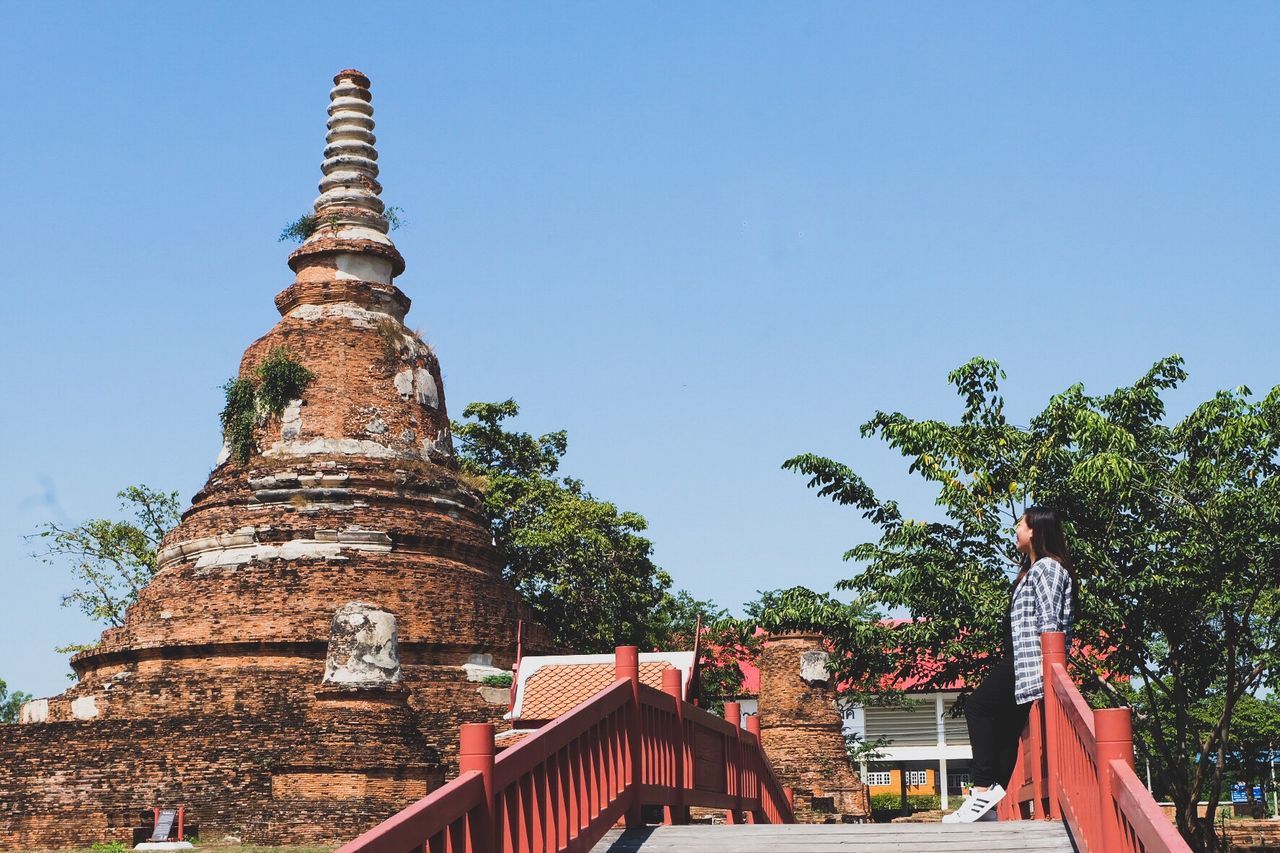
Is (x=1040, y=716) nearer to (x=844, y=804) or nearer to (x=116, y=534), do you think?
(x=844, y=804)

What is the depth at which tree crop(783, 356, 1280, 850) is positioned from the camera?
14328mm

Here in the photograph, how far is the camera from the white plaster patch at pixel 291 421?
73.5 ft

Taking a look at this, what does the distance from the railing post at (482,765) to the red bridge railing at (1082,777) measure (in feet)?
7.11

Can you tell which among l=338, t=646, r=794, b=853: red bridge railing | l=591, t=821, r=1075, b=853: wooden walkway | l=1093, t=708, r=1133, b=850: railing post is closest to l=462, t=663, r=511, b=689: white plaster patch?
l=338, t=646, r=794, b=853: red bridge railing

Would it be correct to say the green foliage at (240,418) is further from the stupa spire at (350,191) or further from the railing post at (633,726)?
the railing post at (633,726)

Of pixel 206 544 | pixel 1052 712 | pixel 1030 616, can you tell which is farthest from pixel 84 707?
pixel 1052 712

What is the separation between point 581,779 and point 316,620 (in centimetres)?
1451

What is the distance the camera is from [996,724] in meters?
8.06

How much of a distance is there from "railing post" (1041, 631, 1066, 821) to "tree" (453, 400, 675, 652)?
22.4 metres

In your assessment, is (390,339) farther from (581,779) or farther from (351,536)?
(581,779)

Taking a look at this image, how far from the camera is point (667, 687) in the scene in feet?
28.4

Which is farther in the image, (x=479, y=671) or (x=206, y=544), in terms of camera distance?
(x=206, y=544)

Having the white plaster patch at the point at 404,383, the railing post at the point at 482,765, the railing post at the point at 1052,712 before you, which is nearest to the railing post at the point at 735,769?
the railing post at the point at 1052,712

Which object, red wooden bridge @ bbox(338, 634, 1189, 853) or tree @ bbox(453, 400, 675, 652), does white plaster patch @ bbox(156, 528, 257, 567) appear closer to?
tree @ bbox(453, 400, 675, 652)
